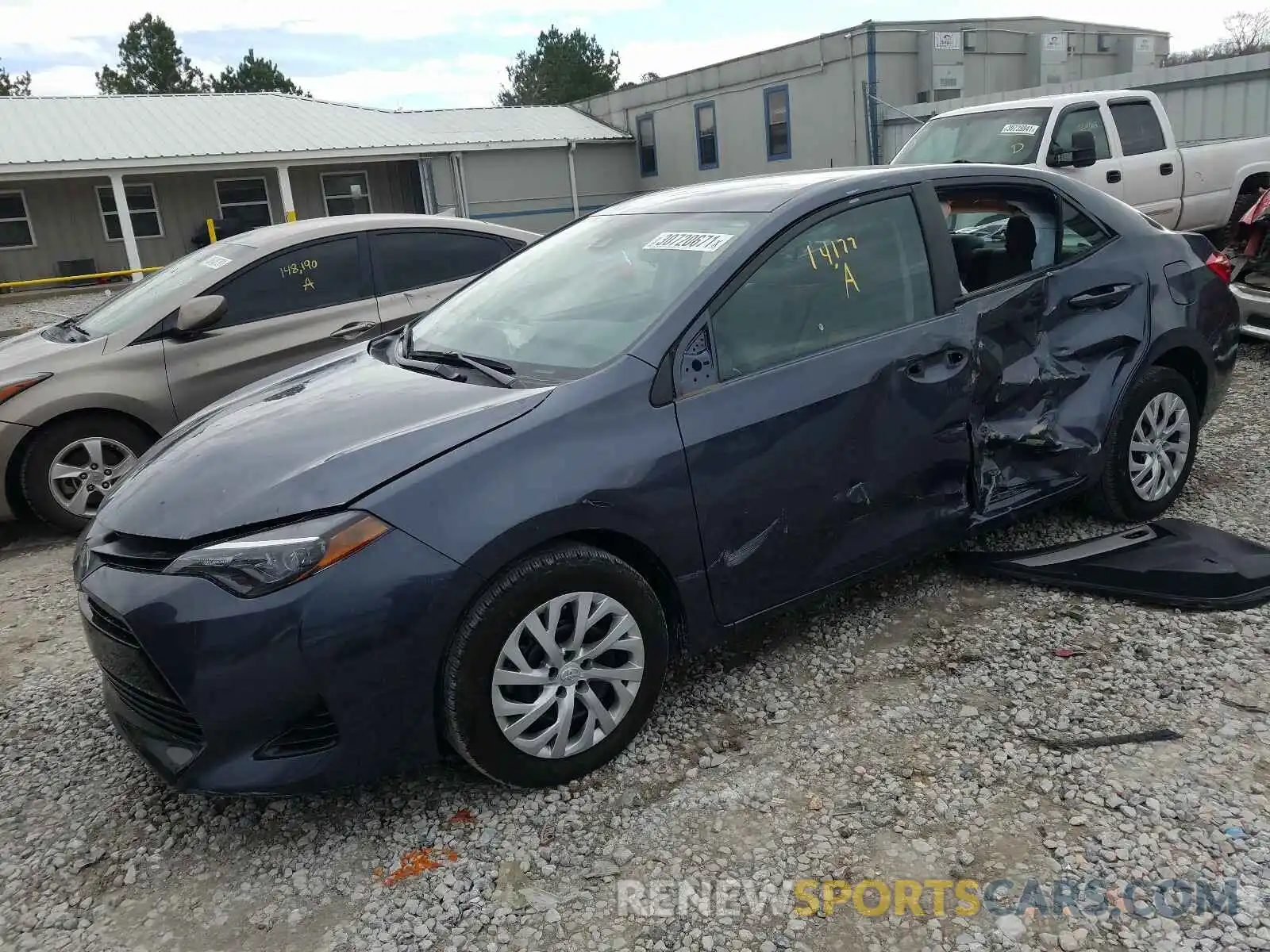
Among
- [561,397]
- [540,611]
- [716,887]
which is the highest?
[561,397]

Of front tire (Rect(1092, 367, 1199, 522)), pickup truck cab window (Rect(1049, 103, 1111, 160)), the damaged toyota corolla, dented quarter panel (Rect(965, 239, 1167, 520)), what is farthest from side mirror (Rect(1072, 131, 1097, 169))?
dented quarter panel (Rect(965, 239, 1167, 520))

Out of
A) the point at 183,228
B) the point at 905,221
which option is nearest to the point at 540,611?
the point at 905,221

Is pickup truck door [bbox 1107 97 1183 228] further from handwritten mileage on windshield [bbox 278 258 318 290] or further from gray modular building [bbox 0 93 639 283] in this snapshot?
gray modular building [bbox 0 93 639 283]

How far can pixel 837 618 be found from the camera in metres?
3.78

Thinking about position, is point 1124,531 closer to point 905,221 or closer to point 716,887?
point 905,221

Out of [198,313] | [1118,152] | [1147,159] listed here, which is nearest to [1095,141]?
[1118,152]

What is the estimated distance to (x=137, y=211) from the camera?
2352 centimetres

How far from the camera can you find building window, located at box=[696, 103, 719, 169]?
80.6ft

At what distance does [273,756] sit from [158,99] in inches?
1080

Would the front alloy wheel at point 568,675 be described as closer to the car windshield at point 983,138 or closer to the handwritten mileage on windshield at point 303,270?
the handwritten mileage on windshield at point 303,270

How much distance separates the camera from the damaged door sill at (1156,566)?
368 centimetres

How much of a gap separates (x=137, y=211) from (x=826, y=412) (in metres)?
24.7

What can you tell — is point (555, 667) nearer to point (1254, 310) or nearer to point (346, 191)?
point (1254, 310)

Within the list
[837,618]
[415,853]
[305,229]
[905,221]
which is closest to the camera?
[415,853]
